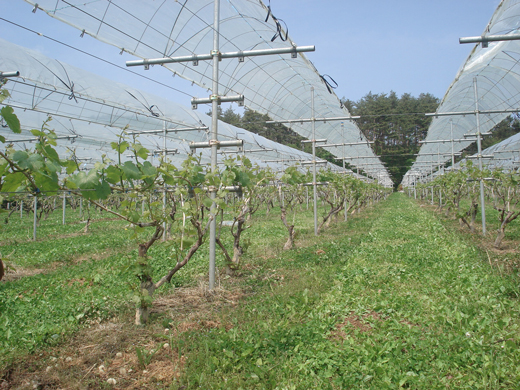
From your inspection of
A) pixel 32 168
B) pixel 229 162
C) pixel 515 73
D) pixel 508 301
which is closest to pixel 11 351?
pixel 32 168

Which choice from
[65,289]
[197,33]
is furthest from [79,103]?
[65,289]

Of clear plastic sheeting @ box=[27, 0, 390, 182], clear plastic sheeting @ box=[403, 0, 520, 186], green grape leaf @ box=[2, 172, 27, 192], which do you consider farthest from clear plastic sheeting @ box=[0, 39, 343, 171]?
clear plastic sheeting @ box=[403, 0, 520, 186]

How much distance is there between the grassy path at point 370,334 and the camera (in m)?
2.77

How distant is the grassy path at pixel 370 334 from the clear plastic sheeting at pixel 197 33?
12.1ft

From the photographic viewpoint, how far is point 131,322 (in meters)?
4.06

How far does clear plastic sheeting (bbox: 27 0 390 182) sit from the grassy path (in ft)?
12.1

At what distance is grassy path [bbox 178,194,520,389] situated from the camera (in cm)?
277

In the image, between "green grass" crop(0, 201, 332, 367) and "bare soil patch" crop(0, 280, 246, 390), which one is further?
"green grass" crop(0, 201, 332, 367)

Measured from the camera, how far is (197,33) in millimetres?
6031

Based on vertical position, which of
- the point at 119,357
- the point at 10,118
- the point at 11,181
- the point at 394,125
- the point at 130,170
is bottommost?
the point at 119,357

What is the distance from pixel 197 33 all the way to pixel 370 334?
17.3ft

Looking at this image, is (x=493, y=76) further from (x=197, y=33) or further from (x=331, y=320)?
(x=331, y=320)

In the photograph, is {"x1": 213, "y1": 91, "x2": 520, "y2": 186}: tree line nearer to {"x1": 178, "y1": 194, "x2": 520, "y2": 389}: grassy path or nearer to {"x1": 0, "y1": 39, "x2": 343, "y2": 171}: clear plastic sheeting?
{"x1": 0, "y1": 39, "x2": 343, "y2": 171}: clear plastic sheeting

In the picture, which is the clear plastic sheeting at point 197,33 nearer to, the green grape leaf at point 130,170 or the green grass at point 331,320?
the green grape leaf at point 130,170
